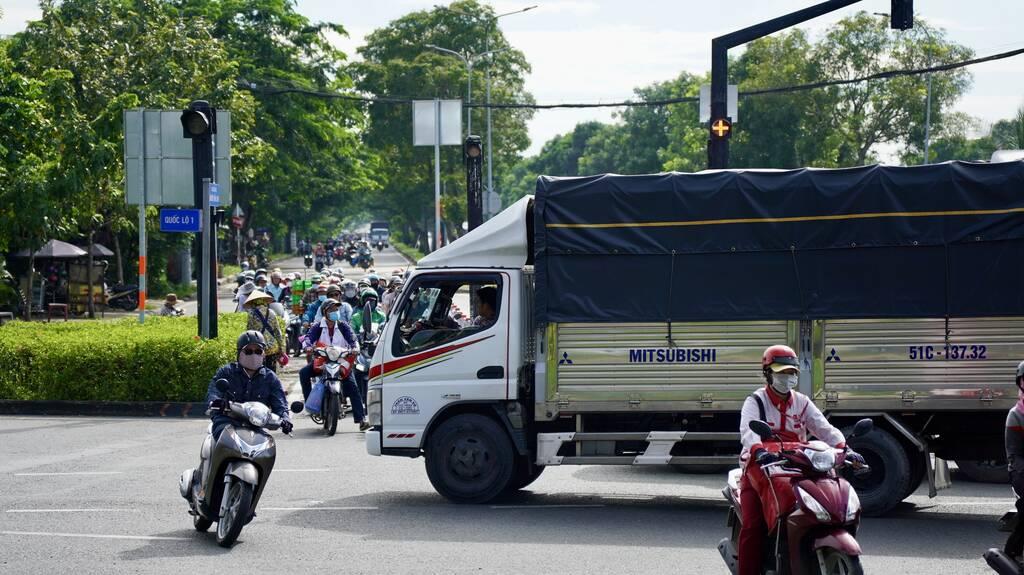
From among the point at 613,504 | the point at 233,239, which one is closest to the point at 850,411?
the point at 613,504

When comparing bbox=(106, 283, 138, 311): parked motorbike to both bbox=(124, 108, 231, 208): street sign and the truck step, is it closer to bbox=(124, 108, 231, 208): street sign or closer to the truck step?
bbox=(124, 108, 231, 208): street sign

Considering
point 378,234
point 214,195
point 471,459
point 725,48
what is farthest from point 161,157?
point 378,234

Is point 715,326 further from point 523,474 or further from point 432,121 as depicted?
point 432,121

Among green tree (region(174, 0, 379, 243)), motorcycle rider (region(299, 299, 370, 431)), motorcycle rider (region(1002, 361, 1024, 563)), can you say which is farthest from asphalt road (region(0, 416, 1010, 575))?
green tree (region(174, 0, 379, 243))

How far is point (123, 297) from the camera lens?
42.4 m

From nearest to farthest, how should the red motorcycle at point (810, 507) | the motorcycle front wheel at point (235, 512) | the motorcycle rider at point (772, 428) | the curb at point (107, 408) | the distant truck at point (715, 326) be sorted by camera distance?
1. the red motorcycle at point (810, 507)
2. the motorcycle rider at point (772, 428)
3. the motorcycle front wheel at point (235, 512)
4. the distant truck at point (715, 326)
5. the curb at point (107, 408)

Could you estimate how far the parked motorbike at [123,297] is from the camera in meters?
42.1

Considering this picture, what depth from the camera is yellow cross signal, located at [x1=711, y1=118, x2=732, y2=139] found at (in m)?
18.3

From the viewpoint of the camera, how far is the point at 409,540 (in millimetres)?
9844

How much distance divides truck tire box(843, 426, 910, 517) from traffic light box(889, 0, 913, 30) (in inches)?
297

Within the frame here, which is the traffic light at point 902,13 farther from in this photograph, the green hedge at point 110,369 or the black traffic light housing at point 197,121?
the green hedge at point 110,369

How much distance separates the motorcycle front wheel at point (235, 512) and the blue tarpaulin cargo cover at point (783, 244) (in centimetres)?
305

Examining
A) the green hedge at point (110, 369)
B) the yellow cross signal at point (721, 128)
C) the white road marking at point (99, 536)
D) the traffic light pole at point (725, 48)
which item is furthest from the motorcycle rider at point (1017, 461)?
the green hedge at point (110, 369)

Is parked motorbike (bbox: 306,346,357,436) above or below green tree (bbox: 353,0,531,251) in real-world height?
below
